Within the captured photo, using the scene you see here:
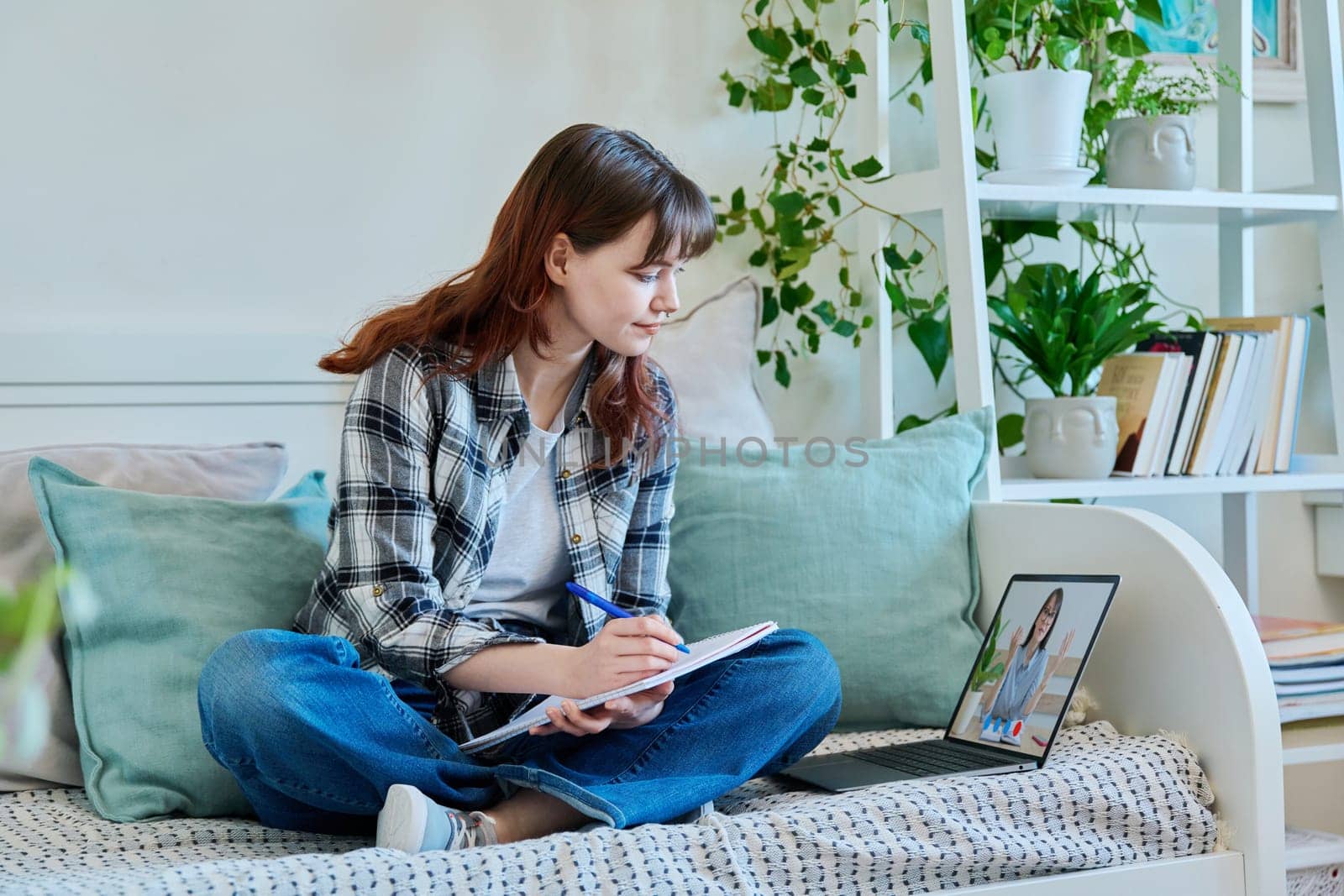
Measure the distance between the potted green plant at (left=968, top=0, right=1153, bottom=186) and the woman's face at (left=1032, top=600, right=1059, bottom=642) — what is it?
1.94 feet

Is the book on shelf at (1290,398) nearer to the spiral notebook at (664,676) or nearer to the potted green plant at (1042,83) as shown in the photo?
the potted green plant at (1042,83)

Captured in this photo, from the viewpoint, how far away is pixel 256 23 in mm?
1513

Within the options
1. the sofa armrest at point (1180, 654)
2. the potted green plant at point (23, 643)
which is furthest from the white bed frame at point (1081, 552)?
the potted green plant at point (23, 643)

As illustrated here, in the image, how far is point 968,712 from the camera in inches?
47.6

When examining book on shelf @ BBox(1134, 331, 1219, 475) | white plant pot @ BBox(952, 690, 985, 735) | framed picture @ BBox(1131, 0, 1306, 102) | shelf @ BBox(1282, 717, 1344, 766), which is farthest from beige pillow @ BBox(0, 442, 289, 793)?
framed picture @ BBox(1131, 0, 1306, 102)

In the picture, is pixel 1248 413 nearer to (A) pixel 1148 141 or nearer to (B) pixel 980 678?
(A) pixel 1148 141

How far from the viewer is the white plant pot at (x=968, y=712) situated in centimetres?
120

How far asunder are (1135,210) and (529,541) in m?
0.92

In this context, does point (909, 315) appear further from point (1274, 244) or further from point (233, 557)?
point (233, 557)

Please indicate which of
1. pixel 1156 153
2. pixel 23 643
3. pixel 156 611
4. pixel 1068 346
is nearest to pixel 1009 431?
pixel 1068 346

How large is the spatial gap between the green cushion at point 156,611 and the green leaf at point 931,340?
0.87 m

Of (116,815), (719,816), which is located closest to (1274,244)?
(719,816)

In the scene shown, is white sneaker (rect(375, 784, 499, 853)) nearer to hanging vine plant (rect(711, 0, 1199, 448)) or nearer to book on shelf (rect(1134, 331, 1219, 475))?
hanging vine plant (rect(711, 0, 1199, 448))

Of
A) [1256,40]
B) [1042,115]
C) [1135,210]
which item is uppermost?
[1256,40]
